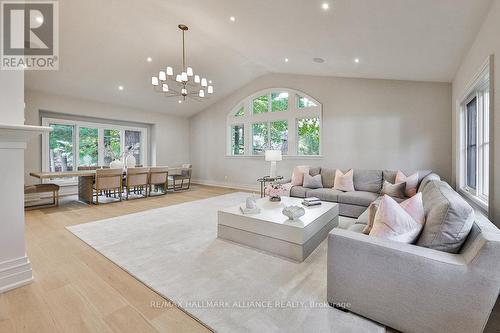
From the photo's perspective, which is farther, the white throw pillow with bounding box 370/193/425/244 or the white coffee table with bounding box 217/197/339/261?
the white coffee table with bounding box 217/197/339/261

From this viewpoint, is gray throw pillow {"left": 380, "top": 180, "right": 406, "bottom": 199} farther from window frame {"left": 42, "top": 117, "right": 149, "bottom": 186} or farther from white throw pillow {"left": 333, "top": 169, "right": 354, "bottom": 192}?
window frame {"left": 42, "top": 117, "right": 149, "bottom": 186}

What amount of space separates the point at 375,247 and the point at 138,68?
6.19 m

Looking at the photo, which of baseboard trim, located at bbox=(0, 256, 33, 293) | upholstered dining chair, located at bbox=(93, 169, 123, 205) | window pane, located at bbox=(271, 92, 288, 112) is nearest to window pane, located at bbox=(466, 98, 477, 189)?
window pane, located at bbox=(271, 92, 288, 112)

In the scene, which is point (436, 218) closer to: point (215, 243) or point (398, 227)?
point (398, 227)

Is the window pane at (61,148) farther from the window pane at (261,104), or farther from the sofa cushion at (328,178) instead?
the sofa cushion at (328,178)

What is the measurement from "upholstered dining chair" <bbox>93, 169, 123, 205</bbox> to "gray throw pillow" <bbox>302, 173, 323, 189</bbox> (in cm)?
430

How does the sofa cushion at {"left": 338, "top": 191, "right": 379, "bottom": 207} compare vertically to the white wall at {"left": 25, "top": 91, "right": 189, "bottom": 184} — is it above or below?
below

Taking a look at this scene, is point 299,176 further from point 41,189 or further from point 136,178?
point 41,189

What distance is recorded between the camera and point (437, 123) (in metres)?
4.62

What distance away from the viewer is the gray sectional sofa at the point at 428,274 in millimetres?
1265

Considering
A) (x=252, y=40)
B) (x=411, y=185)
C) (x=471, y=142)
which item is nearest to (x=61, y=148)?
(x=252, y=40)

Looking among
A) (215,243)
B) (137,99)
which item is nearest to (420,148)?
(215,243)

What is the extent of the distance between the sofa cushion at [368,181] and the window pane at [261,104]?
3528mm

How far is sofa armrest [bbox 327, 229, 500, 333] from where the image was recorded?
1265 mm
